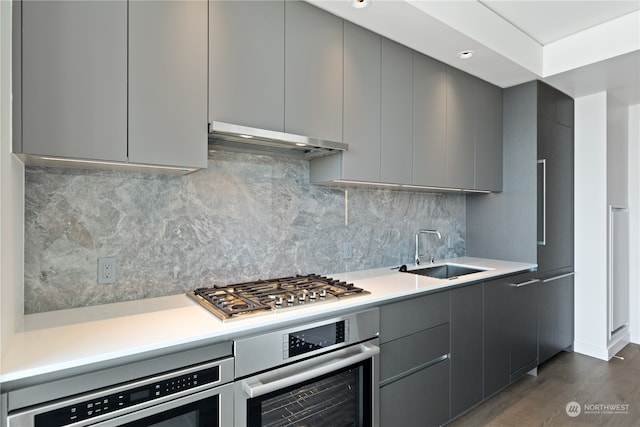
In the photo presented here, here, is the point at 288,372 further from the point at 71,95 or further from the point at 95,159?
the point at 71,95

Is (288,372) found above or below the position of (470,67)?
below

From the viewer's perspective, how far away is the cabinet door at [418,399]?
1.83 meters

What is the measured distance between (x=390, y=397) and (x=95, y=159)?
173 centimetres

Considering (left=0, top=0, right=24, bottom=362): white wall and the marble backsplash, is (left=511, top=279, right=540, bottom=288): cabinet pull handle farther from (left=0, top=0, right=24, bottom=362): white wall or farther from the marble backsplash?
(left=0, top=0, right=24, bottom=362): white wall

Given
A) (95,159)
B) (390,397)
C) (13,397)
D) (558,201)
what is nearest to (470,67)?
(558,201)

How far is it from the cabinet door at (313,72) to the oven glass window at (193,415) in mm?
1234

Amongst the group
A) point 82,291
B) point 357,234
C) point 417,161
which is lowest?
point 82,291

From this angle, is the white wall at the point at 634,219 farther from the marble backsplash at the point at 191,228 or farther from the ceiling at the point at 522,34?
the marble backsplash at the point at 191,228

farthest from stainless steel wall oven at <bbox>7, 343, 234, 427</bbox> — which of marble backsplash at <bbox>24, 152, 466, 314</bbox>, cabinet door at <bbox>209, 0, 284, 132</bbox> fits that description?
cabinet door at <bbox>209, 0, 284, 132</bbox>

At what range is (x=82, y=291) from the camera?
154 cm

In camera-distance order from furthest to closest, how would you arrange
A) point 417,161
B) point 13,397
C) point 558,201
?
point 558,201 → point 417,161 → point 13,397

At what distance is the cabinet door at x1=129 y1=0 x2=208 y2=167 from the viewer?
135 centimetres

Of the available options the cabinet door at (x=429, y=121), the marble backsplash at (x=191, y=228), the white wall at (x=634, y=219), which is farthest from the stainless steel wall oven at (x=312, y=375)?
the white wall at (x=634, y=219)

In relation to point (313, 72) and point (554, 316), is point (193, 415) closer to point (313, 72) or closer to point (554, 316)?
point (313, 72)
